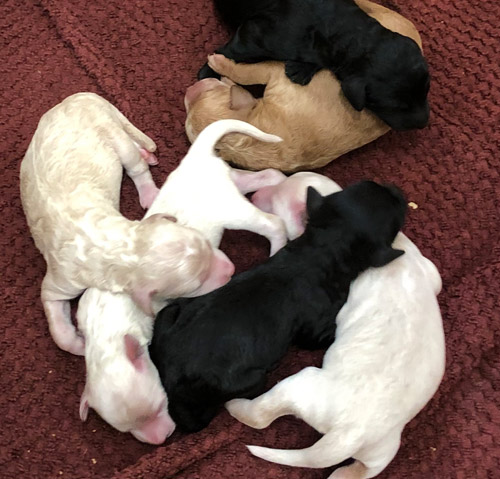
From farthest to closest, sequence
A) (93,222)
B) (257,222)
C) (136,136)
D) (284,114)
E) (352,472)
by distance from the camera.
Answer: (136,136) < (284,114) < (257,222) < (93,222) < (352,472)

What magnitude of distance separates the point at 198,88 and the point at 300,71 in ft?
1.27

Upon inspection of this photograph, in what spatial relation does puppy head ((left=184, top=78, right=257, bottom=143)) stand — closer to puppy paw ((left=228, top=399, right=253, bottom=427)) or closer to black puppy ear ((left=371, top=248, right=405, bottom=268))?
black puppy ear ((left=371, top=248, right=405, bottom=268))

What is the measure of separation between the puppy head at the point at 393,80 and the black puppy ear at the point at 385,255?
535 millimetres

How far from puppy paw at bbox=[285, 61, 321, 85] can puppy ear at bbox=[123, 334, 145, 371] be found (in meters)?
1.08

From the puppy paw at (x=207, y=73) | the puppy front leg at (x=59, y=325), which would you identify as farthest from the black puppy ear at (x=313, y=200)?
the puppy front leg at (x=59, y=325)

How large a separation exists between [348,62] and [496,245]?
848 mm

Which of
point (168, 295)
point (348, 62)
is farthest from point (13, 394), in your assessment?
point (348, 62)

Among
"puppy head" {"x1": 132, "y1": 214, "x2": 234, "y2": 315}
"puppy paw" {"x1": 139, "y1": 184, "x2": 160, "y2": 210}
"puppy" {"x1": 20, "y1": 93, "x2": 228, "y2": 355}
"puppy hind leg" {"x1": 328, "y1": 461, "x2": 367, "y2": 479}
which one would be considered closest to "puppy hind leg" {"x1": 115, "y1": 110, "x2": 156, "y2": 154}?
"puppy" {"x1": 20, "y1": 93, "x2": 228, "y2": 355}

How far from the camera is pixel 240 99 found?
2.51 metres

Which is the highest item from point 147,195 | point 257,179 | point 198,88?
point 198,88

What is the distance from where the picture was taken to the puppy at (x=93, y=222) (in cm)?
211

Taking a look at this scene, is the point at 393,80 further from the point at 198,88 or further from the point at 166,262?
the point at 166,262

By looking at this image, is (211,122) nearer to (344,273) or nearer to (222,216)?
(222,216)

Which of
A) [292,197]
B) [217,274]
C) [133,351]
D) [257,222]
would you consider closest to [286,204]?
[292,197]
